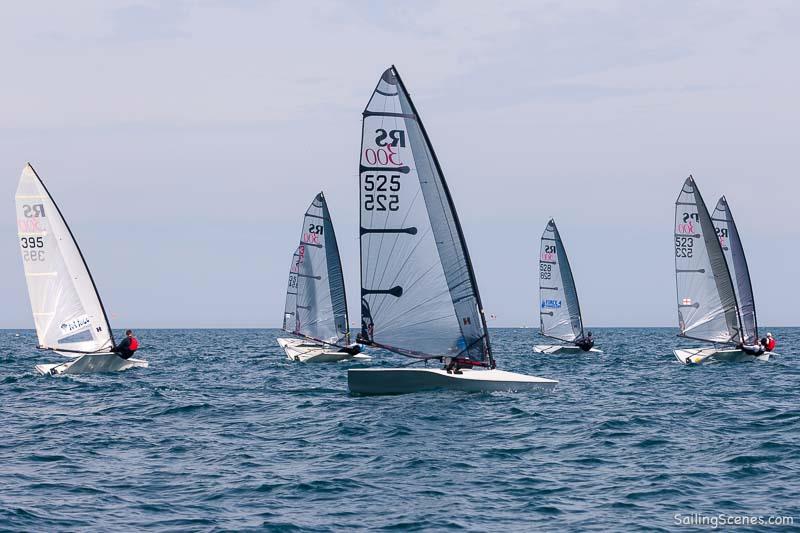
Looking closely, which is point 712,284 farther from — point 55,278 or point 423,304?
point 55,278

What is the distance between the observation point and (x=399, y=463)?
16.6 metres

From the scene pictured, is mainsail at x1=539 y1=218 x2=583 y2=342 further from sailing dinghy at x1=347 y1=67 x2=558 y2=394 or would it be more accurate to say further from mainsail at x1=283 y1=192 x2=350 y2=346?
sailing dinghy at x1=347 y1=67 x2=558 y2=394

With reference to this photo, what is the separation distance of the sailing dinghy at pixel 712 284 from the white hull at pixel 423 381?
67.5 feet

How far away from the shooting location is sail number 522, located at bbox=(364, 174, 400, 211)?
24797 mm

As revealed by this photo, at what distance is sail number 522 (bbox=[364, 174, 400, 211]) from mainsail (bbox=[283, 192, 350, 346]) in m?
22.7

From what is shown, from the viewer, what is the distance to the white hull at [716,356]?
1673 inches

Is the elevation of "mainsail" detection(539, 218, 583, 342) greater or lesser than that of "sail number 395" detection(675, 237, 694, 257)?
lesser

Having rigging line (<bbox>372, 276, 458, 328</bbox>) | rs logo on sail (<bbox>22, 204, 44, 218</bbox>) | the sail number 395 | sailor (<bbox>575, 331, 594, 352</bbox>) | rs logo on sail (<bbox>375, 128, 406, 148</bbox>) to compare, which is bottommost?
sailor (<bbox>575, 331, 594, 352</bbox>)

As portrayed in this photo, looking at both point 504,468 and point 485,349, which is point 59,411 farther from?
point 504,468

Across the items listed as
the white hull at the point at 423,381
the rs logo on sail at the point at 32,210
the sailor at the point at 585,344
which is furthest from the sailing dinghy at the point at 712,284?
the rs logo on sail at the point at 32,210

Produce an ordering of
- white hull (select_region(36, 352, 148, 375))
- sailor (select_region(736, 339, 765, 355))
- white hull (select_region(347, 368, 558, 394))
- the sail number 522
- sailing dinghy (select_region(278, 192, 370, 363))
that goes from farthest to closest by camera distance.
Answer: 1. sailing dinghy (select_region(278, 192, 370, 363))
2. sailor (select_region(736, 339, 765, 355))
3. white hull (select_region(36, 352, 148, 375))
4. the sail number 522
5. white hull (select_region(347, 368, 558, 394))

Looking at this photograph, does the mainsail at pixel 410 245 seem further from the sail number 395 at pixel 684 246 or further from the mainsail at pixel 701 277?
the sail number 395 at pixel 684 246

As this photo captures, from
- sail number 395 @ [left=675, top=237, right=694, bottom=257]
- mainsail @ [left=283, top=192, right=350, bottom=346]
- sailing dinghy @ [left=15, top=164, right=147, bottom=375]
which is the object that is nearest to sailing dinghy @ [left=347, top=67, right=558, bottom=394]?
sailing dinghy @ [left=15, top=164, right=147, bottom=375]

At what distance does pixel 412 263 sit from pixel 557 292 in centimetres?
3646
